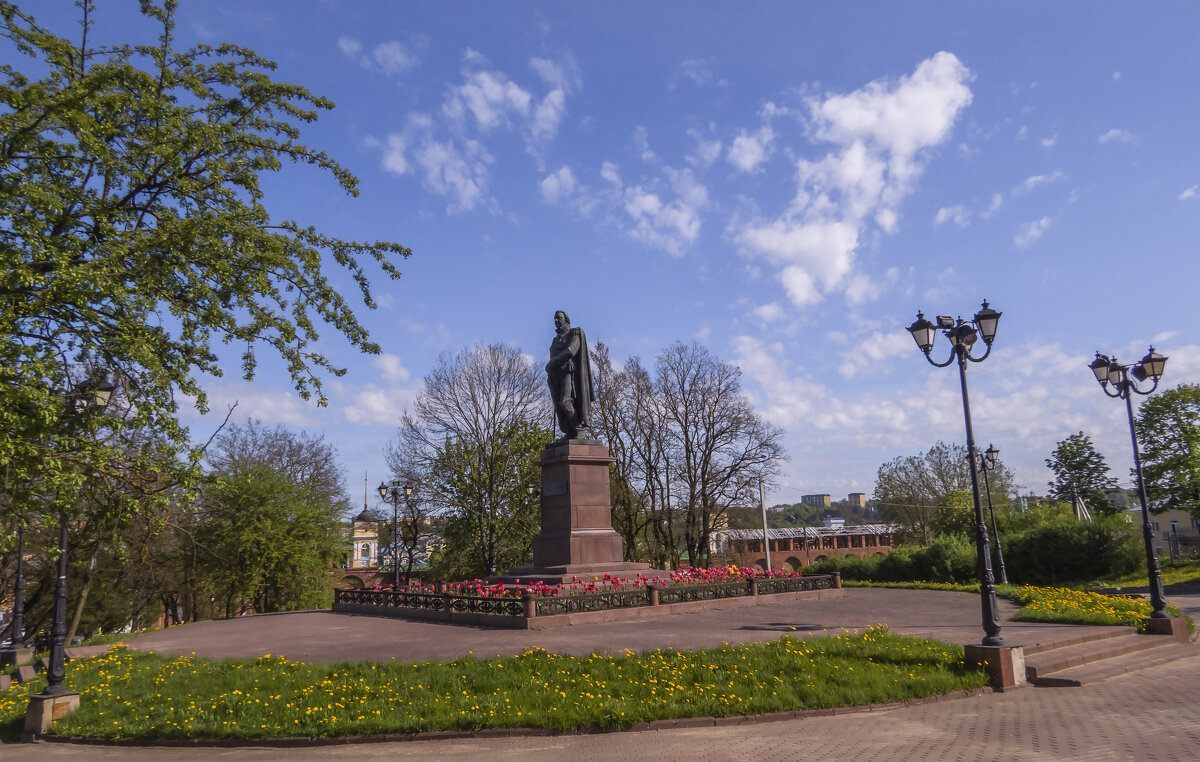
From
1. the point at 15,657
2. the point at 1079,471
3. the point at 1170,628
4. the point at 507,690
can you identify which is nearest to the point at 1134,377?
the point at 1170,628

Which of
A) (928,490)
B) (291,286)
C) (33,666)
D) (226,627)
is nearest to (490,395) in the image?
(226,627)

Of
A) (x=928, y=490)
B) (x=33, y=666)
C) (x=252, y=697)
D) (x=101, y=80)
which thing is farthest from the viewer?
(x=928, y=490)

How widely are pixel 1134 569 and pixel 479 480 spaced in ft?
95.9

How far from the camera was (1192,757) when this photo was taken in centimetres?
652

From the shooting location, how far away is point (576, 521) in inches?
790

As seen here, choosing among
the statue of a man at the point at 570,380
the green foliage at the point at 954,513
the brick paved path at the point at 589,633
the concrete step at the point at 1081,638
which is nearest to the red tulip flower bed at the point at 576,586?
the brick paved path at the point at 589,633

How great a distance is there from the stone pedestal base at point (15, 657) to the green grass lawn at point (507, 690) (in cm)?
599

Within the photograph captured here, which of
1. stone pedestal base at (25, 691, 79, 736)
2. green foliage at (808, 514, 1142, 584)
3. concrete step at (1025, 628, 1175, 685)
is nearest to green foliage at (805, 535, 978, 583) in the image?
green foliage at (808, 514, 1142, 584)

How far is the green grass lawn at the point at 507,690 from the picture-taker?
A: 341 inches

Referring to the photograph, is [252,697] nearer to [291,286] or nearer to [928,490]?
[291,286]

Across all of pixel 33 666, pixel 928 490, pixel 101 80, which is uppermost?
pixel 101 80

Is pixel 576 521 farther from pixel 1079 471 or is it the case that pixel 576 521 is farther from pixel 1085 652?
pixel 1079 471

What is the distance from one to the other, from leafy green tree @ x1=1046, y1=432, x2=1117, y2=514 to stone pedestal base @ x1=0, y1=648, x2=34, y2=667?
7313cm

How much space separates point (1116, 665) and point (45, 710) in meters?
15.7
